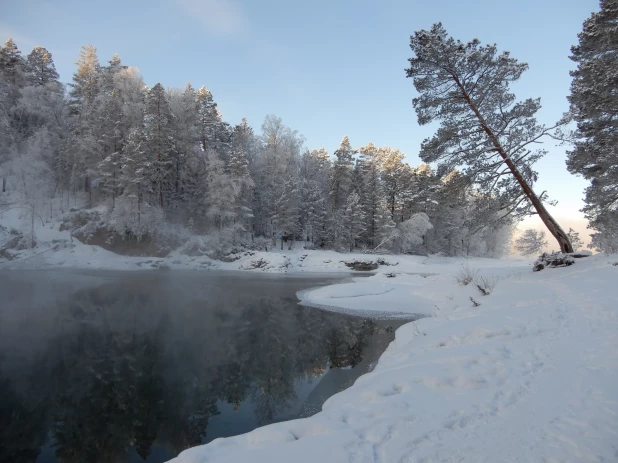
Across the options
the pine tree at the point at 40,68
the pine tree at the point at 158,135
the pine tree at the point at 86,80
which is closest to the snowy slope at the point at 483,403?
the pine tree at the point at 158,135

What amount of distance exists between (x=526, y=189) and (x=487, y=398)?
12.8 meters

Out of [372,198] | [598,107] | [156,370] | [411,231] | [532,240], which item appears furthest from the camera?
[532,240]

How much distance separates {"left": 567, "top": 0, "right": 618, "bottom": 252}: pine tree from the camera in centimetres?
1249

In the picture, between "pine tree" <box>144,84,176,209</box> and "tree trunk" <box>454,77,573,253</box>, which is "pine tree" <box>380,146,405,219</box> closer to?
"pine tree" <box>144,84,176,209</box>

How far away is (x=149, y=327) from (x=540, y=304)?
42.6ft

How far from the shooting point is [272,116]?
4712 centimetres

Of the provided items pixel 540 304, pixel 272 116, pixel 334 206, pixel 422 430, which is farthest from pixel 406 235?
pixel 422 430

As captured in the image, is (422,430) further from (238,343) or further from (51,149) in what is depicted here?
(51,149)

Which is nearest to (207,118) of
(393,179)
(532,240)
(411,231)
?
(393,179)

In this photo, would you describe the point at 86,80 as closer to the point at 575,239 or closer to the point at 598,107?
the point at 598,107

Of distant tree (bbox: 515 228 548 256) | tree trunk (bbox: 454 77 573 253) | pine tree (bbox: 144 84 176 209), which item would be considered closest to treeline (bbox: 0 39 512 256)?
pine tree (bbox: 144 84 176 209)

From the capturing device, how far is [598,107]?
1317 centimetres

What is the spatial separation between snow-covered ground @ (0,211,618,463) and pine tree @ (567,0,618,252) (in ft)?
23.9

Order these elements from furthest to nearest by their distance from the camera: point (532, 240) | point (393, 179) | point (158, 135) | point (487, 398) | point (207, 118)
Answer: point (532, 240)
point (393, 179)
point (207, 118)
point (158, 135)
point (487, 398)
